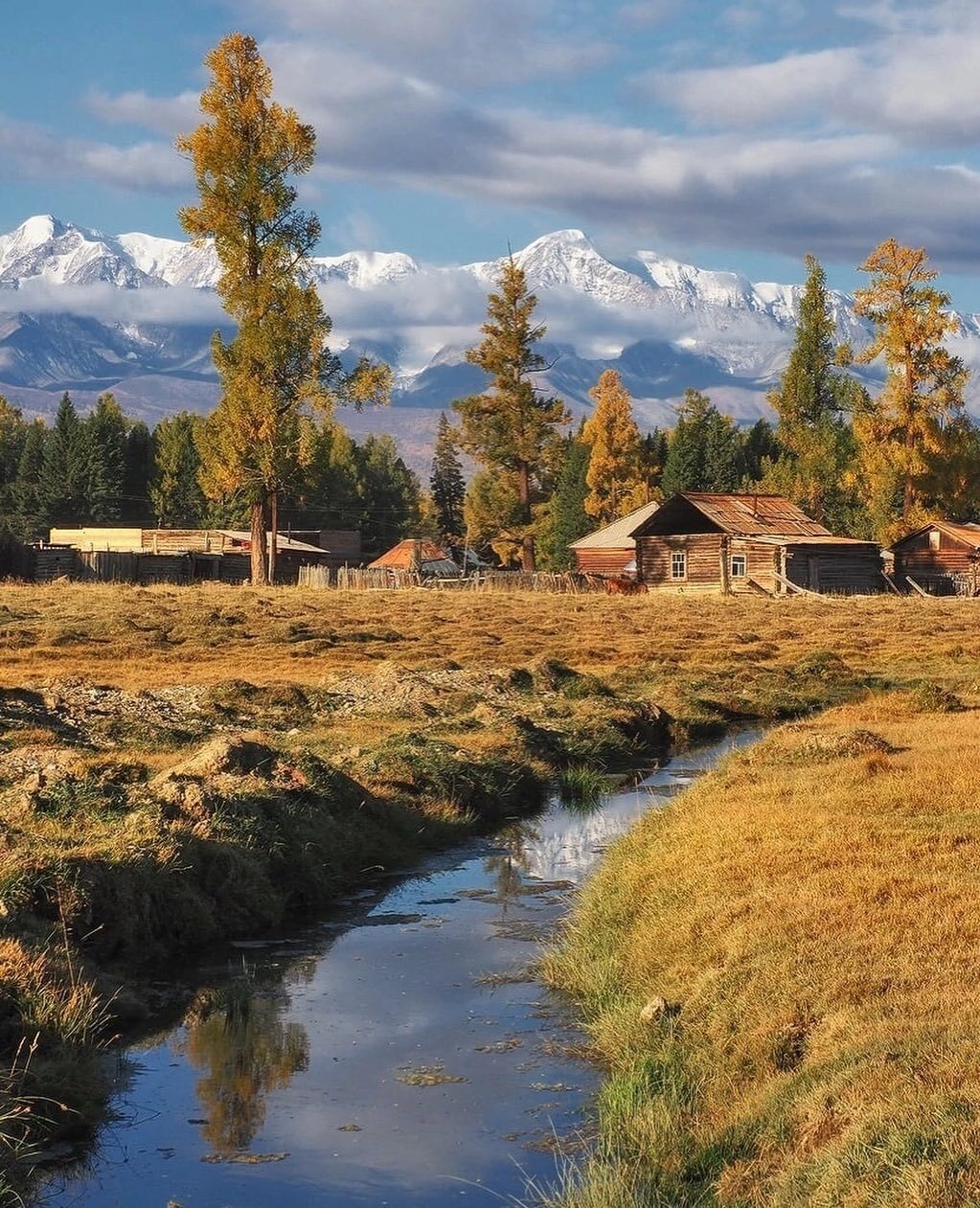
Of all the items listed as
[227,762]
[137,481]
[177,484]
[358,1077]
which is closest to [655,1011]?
[358,1077]

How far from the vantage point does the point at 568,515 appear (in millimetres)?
104812

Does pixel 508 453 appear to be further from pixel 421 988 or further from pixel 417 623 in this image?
pixel 421 988

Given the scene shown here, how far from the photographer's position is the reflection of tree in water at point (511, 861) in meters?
16.3

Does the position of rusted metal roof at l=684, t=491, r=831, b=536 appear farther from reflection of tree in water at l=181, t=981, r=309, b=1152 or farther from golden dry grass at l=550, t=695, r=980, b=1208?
reflection of tree in water at l=181, t=981, r=309, b=1152

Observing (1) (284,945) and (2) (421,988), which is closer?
(2) (421,988)

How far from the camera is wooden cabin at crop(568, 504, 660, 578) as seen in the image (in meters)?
87.5

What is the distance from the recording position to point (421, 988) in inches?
496

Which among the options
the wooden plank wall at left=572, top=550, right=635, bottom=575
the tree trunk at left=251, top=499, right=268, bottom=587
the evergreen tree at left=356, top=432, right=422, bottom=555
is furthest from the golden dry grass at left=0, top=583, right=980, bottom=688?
the evergreen tree at left=356, top=432, right=422, bottom=555

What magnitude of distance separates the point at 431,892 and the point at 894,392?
6570cm

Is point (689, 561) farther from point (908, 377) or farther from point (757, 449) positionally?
point (757, 449)

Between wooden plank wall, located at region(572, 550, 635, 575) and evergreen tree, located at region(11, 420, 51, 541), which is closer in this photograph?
wooden plank wall, located at region(572, 550, 635, 575)

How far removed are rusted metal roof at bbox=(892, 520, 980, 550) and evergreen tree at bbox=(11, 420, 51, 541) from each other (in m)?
61.2

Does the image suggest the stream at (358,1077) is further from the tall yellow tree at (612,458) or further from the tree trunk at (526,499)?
the tall yellow tree at (612,458)

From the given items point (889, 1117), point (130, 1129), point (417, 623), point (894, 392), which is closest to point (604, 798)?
point (130, 1129)
